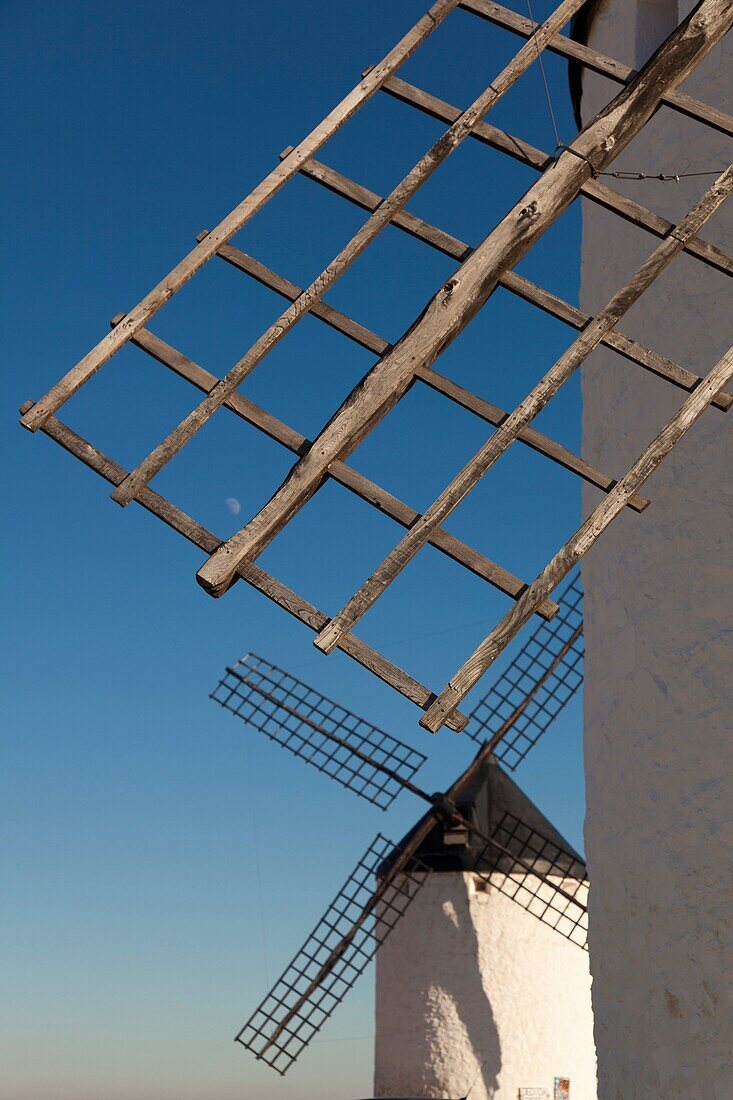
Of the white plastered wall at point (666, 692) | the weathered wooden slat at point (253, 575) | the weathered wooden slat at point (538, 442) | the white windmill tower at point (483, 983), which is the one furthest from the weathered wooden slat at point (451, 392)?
the white windmill tower at point (483, 983)

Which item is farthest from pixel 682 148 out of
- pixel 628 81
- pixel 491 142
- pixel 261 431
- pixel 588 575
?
pixel 261 431

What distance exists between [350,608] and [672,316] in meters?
2.04

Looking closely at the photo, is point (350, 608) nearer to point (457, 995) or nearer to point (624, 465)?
point (624, 465)

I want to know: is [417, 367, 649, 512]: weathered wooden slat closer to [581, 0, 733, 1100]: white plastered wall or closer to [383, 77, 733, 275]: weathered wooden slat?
[581, 0, 733, 1100]: white plastered wall

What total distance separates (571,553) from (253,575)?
96cm

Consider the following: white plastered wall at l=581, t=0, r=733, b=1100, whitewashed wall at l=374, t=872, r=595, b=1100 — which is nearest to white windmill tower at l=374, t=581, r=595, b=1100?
whitewashed wall at l=374, t=872, r=595, b=1100

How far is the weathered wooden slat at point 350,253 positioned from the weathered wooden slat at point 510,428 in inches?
31.0

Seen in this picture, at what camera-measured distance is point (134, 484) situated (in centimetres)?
363

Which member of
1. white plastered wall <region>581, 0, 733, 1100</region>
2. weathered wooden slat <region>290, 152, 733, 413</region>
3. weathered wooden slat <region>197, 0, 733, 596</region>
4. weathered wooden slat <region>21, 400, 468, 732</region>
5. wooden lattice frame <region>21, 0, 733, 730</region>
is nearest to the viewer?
weathered wooden slat <region>21, 400, 468, 732</region>

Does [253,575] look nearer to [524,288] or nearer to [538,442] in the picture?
[538,442]

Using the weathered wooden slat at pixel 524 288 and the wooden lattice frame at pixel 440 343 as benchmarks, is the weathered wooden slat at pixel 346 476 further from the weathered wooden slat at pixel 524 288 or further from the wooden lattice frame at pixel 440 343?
the weathered wooden slat at pixel 524 288

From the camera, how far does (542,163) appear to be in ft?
13.8

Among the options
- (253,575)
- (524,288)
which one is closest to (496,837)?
(524,288)

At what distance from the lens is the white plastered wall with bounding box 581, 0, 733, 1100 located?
3.94 m
